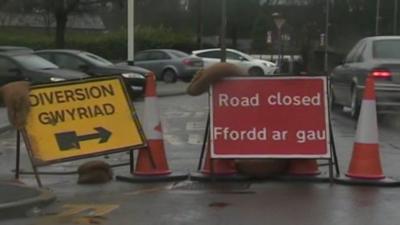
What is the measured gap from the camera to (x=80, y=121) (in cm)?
923

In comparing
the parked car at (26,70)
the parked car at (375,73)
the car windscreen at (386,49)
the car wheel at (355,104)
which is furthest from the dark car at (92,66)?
the car windscreen at (386,49)

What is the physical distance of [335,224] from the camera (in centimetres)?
694

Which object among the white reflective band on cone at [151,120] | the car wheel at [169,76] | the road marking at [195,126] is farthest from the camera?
the car wheel at [169,76]

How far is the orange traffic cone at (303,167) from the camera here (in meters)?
9.13

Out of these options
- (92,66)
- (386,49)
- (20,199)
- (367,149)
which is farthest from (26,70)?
(367,149)

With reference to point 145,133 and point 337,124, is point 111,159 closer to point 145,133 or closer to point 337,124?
point 145,133

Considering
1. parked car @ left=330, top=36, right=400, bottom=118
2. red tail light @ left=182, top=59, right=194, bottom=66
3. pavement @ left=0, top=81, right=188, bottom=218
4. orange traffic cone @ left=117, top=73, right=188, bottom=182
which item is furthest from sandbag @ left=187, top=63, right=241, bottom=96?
red tail light @ left=182, top=59, right=194, bottom=66

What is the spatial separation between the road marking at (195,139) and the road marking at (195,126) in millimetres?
1157

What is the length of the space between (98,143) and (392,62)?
751cm

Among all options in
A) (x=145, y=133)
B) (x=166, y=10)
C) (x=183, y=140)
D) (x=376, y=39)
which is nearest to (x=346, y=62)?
(x=376, y=39)

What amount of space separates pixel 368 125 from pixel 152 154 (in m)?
2.47

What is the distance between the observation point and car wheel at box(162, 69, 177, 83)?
34.6m

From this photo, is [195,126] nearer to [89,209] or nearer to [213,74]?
[213,74]

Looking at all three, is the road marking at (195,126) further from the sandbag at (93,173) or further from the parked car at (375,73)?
the sandbag at (93,173)
